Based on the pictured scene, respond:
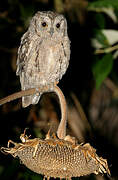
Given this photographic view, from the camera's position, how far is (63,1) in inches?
165

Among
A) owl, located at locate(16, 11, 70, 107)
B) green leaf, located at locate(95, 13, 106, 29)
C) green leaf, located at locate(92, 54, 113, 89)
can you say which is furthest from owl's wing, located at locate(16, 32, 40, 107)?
green leaf, located at locate(95, 13, 106, 29)

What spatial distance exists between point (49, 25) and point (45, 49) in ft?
0.66

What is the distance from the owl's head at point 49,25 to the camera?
263 centimetres

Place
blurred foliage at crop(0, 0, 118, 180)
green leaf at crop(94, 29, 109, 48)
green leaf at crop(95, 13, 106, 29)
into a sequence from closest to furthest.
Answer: green leaf at crop(94, 29, 109, 48)
green leaf at crop(95, 13, 106, 29)
blurred foliage at crop(0, 0, 118, 180)

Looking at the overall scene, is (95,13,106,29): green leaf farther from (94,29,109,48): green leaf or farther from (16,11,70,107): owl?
(16,11,70,107): owl

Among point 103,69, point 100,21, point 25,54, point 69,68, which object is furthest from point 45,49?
point 69,68

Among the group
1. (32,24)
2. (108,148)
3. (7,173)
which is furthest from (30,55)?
(108,148)

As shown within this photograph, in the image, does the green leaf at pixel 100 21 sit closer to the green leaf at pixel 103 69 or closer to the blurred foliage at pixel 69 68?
the blurred foliage at pixel 69 68

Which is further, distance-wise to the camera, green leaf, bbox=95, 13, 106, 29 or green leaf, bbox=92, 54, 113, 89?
green leaf, bbox=95, 13, 106, 29

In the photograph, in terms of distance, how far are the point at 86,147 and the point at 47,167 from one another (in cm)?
23

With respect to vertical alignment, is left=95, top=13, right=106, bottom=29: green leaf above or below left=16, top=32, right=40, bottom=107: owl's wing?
above

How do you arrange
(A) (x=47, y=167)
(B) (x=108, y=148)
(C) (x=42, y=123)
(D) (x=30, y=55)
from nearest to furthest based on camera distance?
A: (A) (x=47, y=167) → (D) (x=30, y=55) → (C) (x=42, y=123) → (B) (x=108, y=148)

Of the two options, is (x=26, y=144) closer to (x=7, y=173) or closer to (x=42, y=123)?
(x=7, y=173)

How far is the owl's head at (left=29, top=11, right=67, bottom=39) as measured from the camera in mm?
2631
